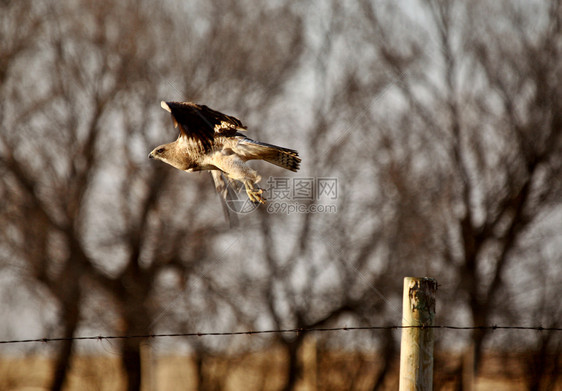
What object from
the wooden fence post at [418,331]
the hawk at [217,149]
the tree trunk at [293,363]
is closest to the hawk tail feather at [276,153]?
the hawk at [217,149]

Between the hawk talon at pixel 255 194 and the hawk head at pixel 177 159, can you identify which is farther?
the hawk head at pixel 177 159

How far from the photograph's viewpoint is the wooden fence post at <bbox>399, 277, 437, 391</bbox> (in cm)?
259

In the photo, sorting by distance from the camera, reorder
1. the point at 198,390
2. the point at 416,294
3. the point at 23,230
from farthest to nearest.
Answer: the point at 198,390, the point at 23,230, the point at 416,294

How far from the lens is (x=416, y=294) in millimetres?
2602

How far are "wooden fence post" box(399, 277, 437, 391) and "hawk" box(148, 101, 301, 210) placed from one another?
65 centimetres

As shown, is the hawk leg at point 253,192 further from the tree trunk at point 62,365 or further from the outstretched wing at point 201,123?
the tree trunk at point 62,365

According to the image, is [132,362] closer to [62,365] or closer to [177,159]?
[62,365]

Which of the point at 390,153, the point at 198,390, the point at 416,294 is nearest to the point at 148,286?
the point at 198,390

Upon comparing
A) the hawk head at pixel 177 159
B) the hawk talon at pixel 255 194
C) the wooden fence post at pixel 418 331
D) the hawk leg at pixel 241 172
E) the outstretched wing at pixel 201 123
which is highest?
the outstretched wing at pixel 201 123

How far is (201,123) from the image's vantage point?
8.73ft

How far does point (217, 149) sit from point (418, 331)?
1025 millimetres

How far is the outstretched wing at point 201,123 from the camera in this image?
8.64 ft

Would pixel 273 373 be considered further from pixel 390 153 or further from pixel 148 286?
pixel 390 153

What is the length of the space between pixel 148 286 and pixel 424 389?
539 centimetres
